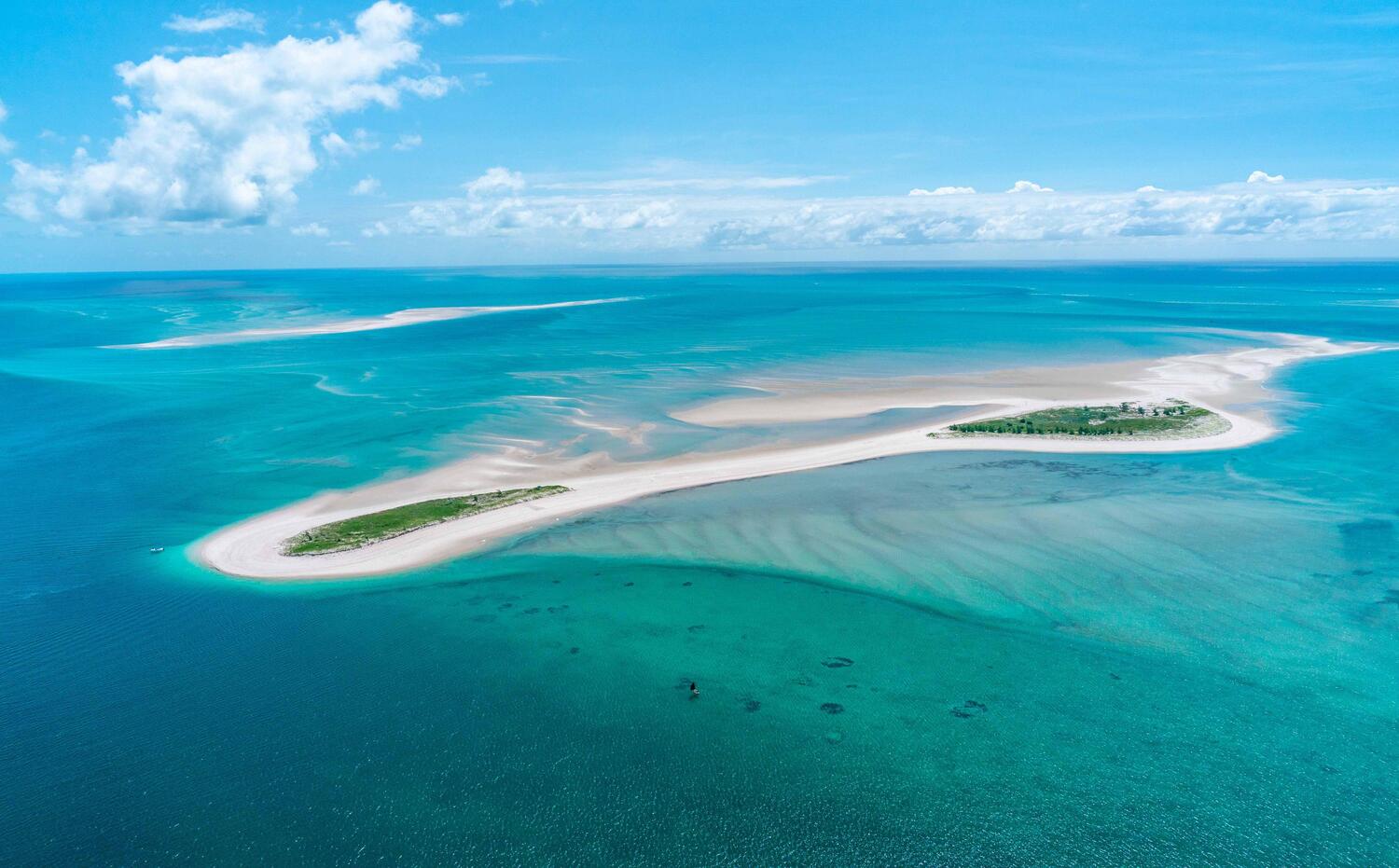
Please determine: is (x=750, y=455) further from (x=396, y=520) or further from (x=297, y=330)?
(x=297, y=330)

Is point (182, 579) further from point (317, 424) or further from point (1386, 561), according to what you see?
point (1386, 561)

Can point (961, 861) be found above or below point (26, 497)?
below

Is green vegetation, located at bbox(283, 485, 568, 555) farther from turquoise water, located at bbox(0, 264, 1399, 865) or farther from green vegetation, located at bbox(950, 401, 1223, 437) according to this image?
green vegetation, located at bbox(950, 401, 1223, 437)

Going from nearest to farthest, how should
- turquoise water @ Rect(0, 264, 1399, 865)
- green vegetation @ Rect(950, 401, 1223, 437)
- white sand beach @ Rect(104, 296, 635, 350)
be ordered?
turquoise water @ Rect(0, 264, 1399, 865) < green vegetation @ Rect(950, 401, 1223, 437) < white sand beach @ Rect(104, 296, 635, 350)

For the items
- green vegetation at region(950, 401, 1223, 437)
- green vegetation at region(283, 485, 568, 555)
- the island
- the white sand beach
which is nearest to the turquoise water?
green vegetation at region(283, 485, 568, 555)

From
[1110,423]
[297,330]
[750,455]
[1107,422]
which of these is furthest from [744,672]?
[297,330]

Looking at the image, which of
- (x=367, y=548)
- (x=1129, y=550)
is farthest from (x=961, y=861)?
Answer: (x=367, y=548)
